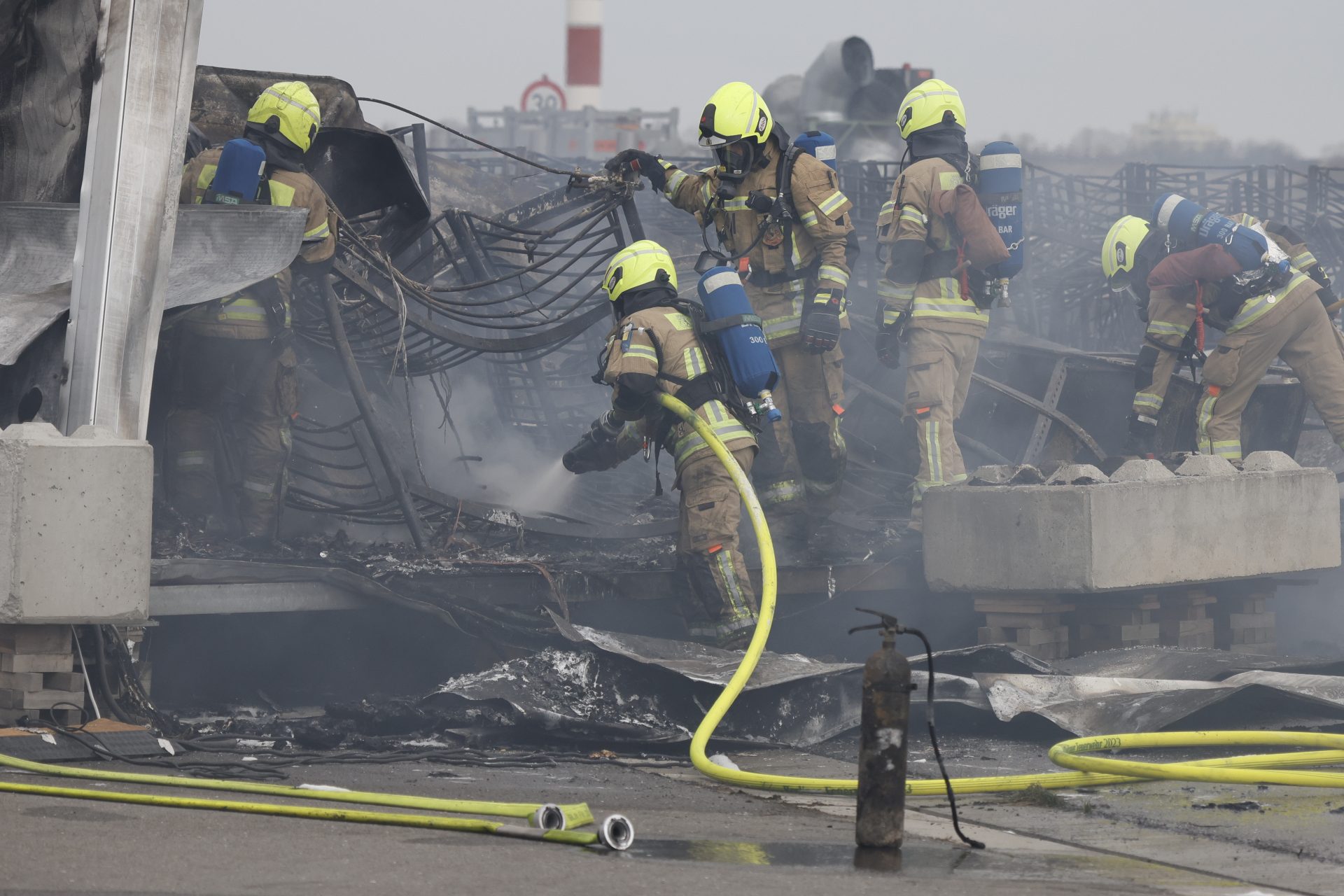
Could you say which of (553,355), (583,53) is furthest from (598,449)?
(583,53)

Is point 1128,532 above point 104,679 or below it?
above

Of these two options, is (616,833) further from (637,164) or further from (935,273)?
(935,273)

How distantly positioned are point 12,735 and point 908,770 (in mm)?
3116

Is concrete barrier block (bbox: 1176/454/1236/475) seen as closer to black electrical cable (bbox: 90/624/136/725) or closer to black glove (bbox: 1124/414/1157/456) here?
black glove (bbox: 1124/414/1157/456)

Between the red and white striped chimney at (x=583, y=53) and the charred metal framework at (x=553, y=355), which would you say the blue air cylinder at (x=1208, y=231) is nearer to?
the charred metal framework at (x=553, y=355)

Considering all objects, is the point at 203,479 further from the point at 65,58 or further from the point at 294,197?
the point at 65,58

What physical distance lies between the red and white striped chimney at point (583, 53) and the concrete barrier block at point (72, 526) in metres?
38.9

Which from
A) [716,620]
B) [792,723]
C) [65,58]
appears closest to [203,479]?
[65,58]

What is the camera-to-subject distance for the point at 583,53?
44625mm

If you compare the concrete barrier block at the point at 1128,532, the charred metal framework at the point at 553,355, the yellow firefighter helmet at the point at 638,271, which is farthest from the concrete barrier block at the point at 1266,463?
the yellow firefighter helmet at the point at 638,271

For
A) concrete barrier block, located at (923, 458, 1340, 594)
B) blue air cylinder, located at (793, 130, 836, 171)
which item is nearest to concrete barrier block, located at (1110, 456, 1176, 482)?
concrete barrier block, located at (923, 458, 1340, 594)

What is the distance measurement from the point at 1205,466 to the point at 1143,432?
114 centimetres

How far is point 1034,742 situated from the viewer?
22.1 ft

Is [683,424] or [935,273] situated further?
[935,273]
